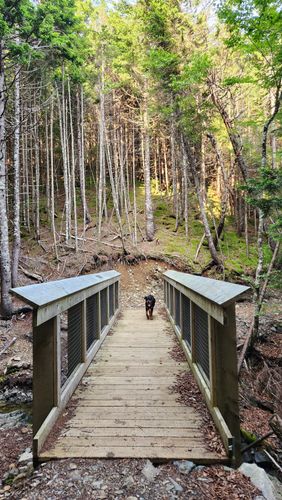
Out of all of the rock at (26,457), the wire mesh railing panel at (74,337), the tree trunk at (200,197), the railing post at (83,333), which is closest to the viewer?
the rock at (26,457)

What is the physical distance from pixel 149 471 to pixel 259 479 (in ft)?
2.69

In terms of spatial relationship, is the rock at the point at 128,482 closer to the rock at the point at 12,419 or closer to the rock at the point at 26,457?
the rock at the point at 26,457

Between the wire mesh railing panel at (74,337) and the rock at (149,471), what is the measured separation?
1574 millimetres

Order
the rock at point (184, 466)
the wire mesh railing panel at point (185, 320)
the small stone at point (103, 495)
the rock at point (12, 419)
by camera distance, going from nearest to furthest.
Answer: the small stone at point (103, 495) → the rock at point (184, 466) → the rock at point (12, 419) → the wire mesh railing panel at point (185, 320)

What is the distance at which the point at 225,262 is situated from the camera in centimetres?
1349

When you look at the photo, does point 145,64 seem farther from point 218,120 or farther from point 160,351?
point 160,351

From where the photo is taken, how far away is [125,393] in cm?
357

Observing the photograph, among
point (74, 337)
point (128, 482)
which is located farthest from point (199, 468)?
point (74, 337)

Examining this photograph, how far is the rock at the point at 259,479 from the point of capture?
207cm

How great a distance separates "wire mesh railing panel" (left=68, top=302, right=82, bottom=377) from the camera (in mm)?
3467

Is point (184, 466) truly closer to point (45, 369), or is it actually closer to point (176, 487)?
point (176, 487)

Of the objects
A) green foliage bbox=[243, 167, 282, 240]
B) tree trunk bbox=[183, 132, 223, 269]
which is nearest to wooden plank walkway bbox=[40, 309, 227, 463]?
green foliage bbox=[243, 167, 282, 240]

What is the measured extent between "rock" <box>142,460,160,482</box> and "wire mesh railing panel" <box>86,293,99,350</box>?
2.39 meters

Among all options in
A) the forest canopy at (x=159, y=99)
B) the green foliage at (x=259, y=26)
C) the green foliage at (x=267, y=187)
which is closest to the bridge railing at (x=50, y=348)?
the green foliage at (x=267, y=187)
